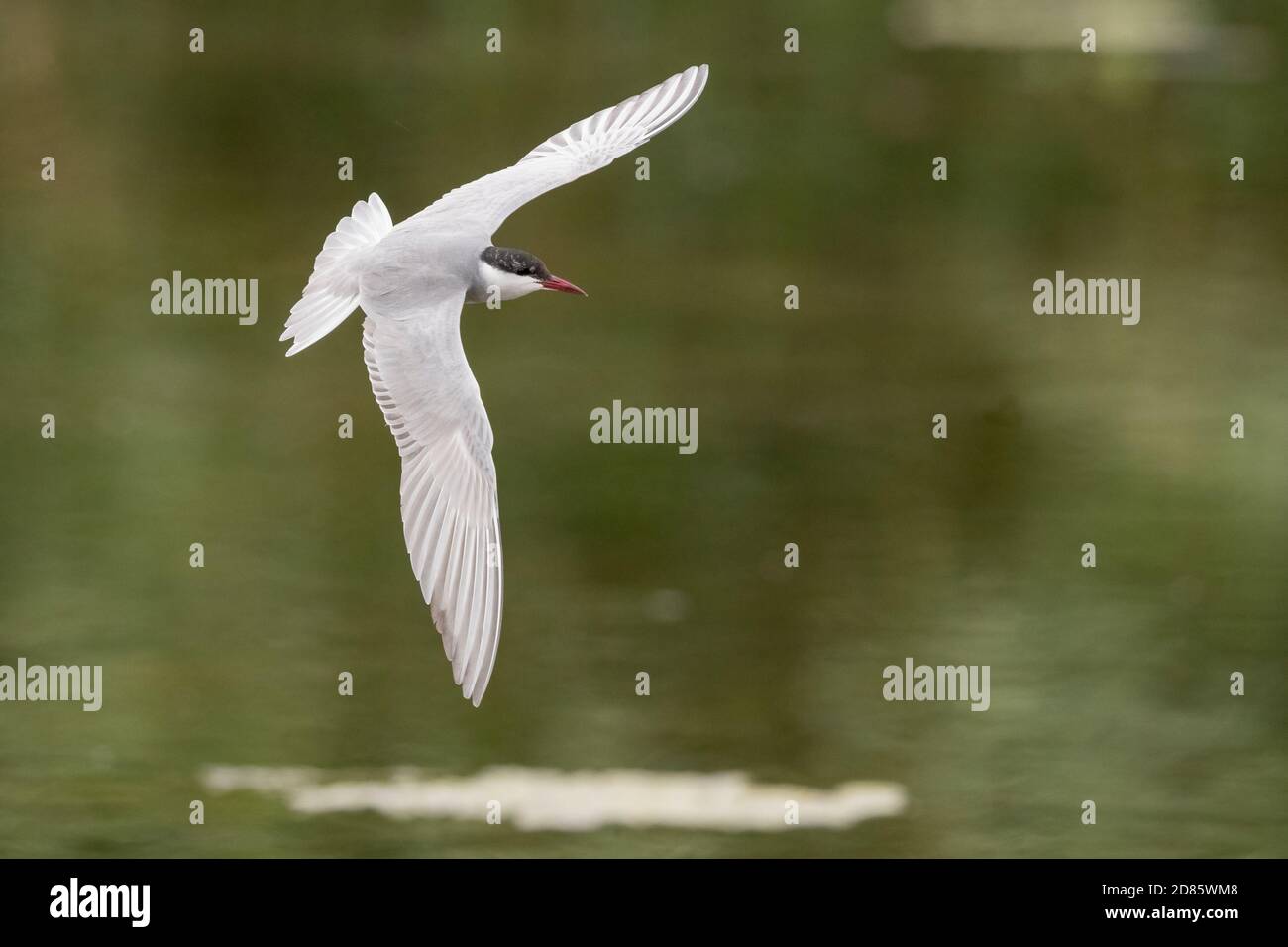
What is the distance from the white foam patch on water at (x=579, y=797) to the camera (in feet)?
14.8

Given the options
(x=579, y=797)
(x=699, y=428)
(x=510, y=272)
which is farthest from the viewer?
(x=699, y=428)

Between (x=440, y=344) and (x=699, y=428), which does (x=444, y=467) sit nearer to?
(x=440, y=344)

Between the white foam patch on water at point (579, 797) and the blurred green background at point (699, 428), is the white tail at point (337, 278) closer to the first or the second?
the white foam patch on water at point (579, 797)

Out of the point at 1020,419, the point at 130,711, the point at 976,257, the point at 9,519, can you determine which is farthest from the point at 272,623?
the point at 976,257

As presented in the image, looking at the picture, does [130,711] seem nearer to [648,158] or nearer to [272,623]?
[272,623]

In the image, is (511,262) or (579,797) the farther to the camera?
(579,797)

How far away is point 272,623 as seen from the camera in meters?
5.04

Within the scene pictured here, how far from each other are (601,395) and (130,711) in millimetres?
1702

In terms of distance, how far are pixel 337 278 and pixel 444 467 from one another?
17.3 inches

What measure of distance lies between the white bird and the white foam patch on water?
1.11 meters

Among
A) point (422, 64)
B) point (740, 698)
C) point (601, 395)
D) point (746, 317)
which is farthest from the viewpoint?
point (422, 64)

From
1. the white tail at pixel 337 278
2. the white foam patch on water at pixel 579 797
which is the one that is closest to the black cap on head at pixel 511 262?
the white tail at pixel 337 278

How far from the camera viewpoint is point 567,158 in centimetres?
400

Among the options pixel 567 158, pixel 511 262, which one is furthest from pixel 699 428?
pixel 511 262
